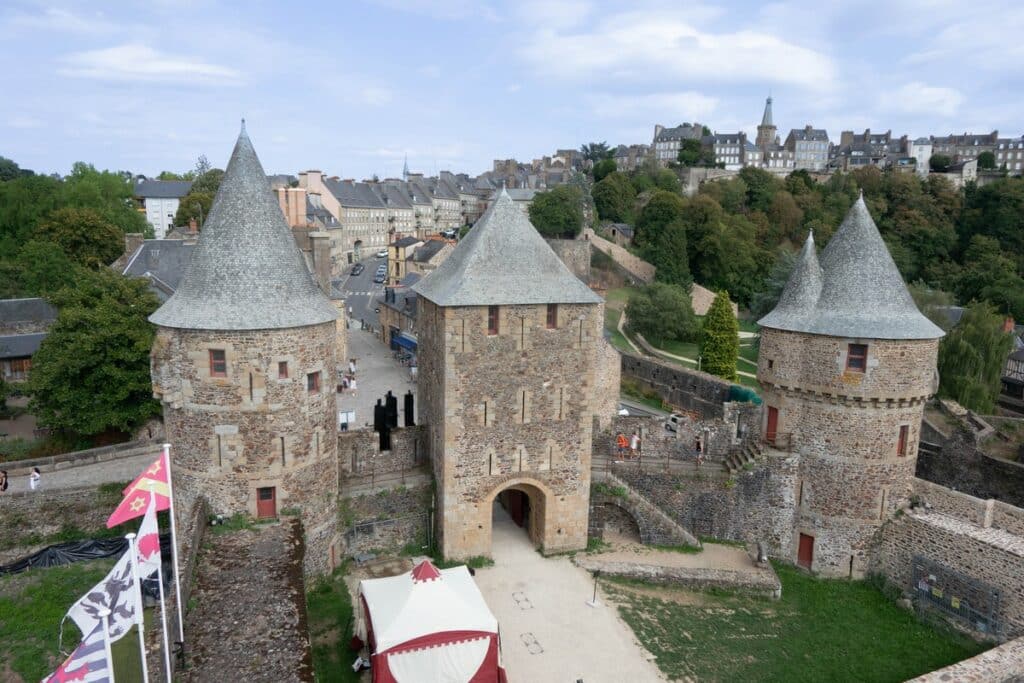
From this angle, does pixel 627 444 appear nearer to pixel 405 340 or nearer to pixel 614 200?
pixel 405 340

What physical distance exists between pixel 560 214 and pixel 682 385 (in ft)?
108

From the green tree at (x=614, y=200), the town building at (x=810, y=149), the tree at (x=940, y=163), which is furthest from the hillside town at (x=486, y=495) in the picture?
the town building at (x=810, y=149)

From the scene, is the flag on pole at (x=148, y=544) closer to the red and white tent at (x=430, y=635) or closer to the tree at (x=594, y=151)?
the red and white tent at (x=430, y=635)

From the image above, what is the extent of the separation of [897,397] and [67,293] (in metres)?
30.3

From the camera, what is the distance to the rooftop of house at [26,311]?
37.7 metres

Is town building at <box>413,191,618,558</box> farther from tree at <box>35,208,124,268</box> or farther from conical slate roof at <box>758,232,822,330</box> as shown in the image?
tree at <box>35,208,124,268</box>

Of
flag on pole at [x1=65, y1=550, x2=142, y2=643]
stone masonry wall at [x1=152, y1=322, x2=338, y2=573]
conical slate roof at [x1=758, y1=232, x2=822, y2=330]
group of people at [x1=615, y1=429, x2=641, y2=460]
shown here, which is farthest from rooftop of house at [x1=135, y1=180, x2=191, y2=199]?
flag on pole at [x1=65, y1=550, x2=142, y2=643]

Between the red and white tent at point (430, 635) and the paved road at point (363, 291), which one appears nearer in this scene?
the red and white tent at point (430, 635)

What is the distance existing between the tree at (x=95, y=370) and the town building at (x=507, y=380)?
13.0 metres

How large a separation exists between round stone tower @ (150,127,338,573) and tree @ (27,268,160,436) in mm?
11065

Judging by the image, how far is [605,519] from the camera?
2138 centimetres

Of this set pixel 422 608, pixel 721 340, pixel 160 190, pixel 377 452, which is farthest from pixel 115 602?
pixel 160 190

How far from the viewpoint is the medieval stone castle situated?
1577 centimetres

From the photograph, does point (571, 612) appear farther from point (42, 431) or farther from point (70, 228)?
point (70, 228)
